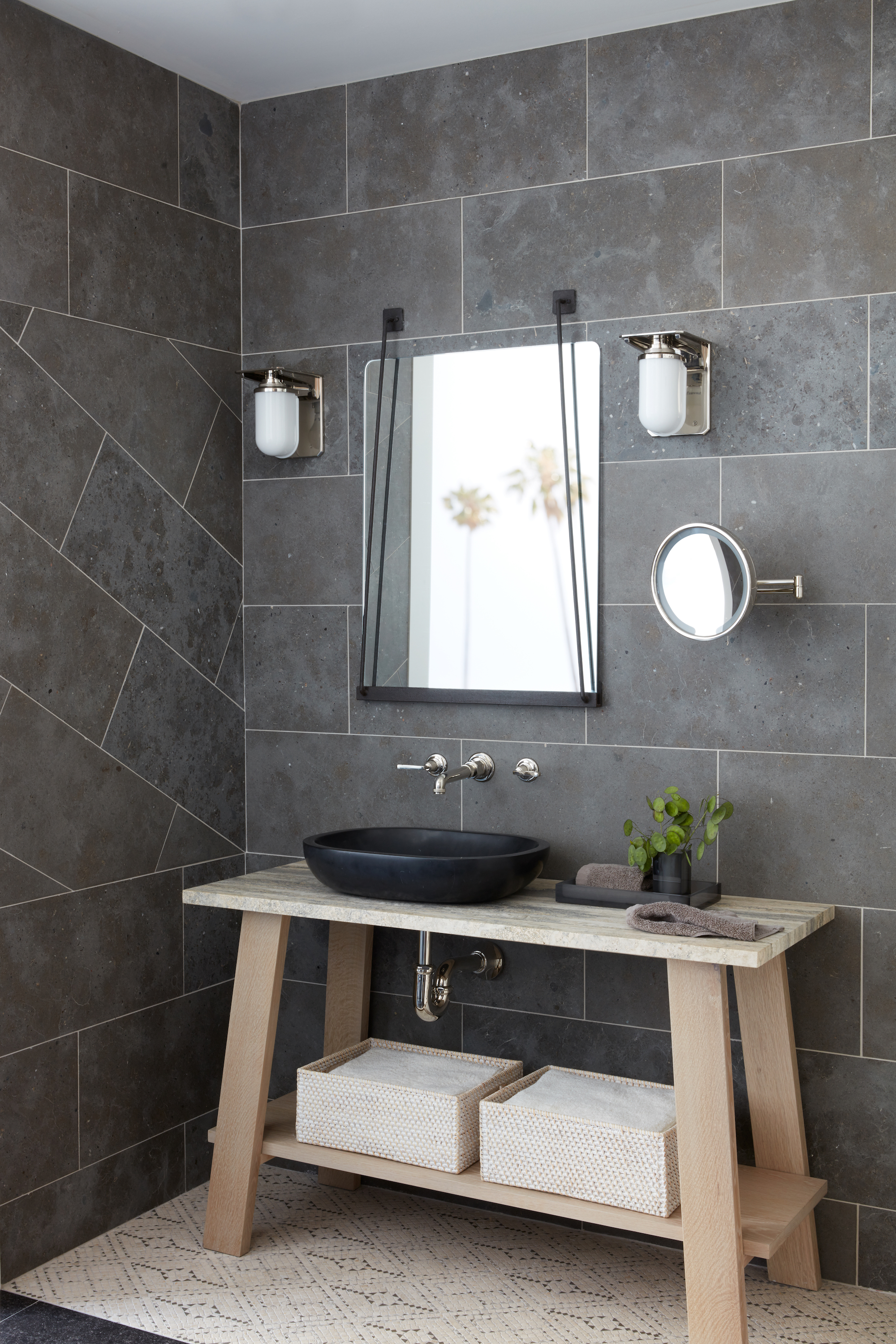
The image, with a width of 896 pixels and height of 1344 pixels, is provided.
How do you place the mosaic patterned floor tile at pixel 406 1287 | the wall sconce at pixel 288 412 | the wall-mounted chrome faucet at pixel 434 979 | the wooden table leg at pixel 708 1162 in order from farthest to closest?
1. the wall sconce at pixel 288 412
2. the wall-mounted chrome faucet at pixel 434 979
3. the mosaic patterned floor tile at pixel 406 1287
4. the wooden table leg at pixel 708 1162

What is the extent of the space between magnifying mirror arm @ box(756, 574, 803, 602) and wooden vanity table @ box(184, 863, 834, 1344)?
2.07 ft

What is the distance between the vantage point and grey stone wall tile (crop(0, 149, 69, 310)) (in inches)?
103

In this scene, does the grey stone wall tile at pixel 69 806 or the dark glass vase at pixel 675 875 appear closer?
the dark glass vase at pixel 675 875

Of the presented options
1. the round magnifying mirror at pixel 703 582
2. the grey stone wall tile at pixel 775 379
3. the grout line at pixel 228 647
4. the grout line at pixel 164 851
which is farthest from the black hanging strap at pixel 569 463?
the grout line at pixel 164 851

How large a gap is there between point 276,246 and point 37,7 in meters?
0.76

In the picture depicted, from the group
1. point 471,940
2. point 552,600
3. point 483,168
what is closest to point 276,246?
point 483,168

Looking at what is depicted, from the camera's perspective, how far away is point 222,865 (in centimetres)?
323

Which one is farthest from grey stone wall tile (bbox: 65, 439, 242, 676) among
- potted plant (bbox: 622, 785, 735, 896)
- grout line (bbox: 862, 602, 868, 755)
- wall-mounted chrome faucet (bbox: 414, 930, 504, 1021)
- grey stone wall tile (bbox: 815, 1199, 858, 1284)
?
grey stone wall tile (bbox: 815, 1199, 858, 1284)

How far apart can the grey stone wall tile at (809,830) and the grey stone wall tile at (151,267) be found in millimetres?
1647

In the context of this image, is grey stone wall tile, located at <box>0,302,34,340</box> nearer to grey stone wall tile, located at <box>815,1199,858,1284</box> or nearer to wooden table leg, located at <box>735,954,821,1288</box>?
wooden table leg, located at <box>735,954,821,1288</box>

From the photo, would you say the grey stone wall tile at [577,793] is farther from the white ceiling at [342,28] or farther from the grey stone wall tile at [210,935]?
the white ceiling at [342,28]

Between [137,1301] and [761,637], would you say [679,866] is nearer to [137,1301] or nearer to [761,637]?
[761,637]

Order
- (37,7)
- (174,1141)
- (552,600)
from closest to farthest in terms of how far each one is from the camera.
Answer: (37,7) → (552,600) → (174,1141)

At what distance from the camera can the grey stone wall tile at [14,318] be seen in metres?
2.61
